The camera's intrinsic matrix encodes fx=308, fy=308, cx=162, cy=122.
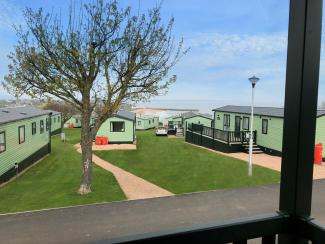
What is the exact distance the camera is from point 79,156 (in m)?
14.2

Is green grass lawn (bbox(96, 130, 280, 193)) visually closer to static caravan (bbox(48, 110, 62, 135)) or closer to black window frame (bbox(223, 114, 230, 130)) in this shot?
black window frame (bbox(223, 114, 230, 130))

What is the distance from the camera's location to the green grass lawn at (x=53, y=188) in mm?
6855

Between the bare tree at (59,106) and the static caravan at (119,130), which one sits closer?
the bare tree at (59,106)

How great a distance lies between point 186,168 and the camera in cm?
1108

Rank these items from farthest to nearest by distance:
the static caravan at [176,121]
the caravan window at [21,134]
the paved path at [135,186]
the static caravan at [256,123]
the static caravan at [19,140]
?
the static caravan at [176,121], the static caravan at [256,123], the caravan window at [21,134], the static caravan at [19,140], the paved path at [135,186]

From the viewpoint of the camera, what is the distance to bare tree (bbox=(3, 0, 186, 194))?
23.1 ft

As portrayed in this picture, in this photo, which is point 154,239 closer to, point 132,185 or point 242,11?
point 242,11

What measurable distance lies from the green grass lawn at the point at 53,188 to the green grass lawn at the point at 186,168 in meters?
1.40

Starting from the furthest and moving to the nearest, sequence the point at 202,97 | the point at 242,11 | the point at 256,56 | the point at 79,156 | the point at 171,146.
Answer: the point at 171,146 → the point at 79,156 → the point at 202,97 → the point at 256,56 → the point at 242,11

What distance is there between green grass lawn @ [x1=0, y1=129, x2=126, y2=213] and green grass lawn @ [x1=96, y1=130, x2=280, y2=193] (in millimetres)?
1405

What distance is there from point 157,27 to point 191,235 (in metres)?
6.96

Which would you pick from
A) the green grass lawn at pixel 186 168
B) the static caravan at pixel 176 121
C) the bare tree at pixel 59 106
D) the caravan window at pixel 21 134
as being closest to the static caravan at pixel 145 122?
the static caravan at pixel 176 121

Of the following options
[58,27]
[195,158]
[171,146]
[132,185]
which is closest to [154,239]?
[58,27]

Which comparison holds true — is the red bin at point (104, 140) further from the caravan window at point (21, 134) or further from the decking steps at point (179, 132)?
the decking steps at point (179, 132)
